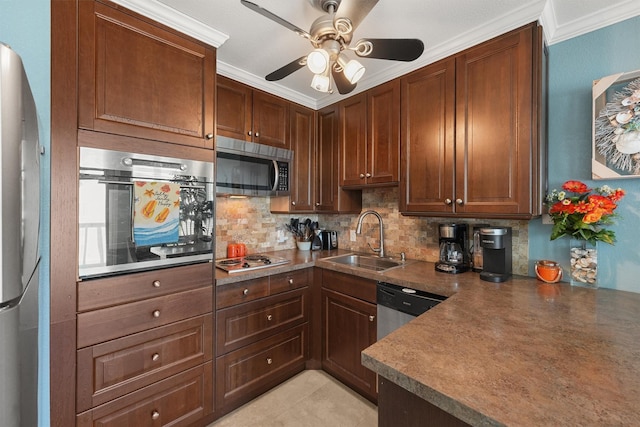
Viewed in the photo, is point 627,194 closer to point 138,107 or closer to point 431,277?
point 431,277

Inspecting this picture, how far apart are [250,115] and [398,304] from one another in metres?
1.80

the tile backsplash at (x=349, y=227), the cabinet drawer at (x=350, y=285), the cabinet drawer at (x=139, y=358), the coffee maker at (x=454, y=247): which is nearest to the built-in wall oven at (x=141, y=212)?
the cabinet drawer at (x=139, y=358)

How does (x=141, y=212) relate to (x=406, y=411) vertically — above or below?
above

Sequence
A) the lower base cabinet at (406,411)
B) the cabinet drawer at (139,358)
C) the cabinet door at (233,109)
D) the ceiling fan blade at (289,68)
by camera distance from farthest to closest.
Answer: the cabinet door at (233,109)
the ceiling fan blade at (289,68)
the cabinet drawer at (139,358)
the lower base cabinet at (406,411)

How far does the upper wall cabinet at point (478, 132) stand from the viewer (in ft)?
4.90

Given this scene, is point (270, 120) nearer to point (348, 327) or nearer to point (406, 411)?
point (348, 327)

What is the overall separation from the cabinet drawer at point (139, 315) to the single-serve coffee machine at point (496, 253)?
5.67 ft

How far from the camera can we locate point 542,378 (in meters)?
0.70

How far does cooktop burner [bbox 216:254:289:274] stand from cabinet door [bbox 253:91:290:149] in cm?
99

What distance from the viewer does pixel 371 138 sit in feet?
7.45

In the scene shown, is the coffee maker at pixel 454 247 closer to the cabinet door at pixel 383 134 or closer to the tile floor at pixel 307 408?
the cabinet door at pixel 383 134

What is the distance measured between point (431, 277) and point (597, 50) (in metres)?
1.60

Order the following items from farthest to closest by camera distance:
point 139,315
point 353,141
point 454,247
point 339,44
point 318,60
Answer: point 353,141 → point 454,247 → point 139,315 → point 339,44 → point 318,60

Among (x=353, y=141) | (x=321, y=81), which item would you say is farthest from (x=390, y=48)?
(x=353, y=141)
